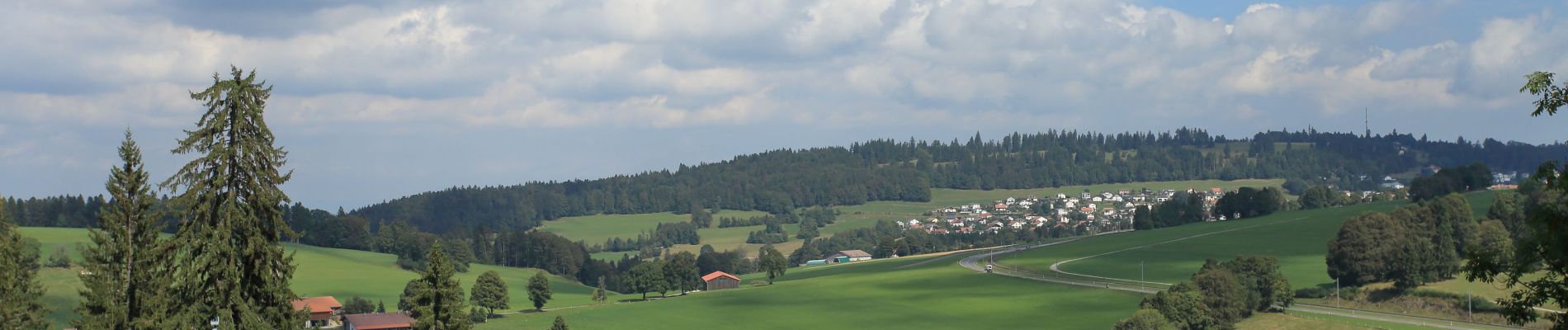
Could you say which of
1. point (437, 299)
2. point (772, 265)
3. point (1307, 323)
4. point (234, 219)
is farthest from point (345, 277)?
point (234, 219)

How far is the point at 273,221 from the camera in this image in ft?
87.3

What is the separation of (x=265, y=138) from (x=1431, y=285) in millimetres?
103604

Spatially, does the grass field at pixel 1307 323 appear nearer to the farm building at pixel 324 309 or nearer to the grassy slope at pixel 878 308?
the grassy slope at pixel 878 308

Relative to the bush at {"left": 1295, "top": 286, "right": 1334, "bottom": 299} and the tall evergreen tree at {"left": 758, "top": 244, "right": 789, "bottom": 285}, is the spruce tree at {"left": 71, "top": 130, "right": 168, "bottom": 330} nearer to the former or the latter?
the bush at {"left": 1295, "top": 286, "right": 1334, "bottom": 299}

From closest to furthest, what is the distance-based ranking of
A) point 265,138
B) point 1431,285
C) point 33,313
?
point 265,138 < point 33,313 < point 1431,285

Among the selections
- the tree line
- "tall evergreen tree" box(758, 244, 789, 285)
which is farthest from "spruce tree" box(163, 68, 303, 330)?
"tall evergreen tree" box(758, 244, 789, 285)

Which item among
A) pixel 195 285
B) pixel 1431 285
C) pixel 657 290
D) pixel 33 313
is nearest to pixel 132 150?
pixel 195 285

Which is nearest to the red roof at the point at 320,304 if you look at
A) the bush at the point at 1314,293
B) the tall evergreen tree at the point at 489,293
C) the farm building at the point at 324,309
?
the farm building at the point at 324,309

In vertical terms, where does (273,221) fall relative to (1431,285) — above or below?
above

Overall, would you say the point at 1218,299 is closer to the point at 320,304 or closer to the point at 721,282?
the point at 721,282

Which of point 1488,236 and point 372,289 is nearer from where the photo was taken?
point 1488,236

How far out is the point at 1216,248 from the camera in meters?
156

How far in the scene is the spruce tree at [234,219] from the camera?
2575 centimetres

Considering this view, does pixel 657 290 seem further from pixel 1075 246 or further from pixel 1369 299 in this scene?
pixel 1369 299
